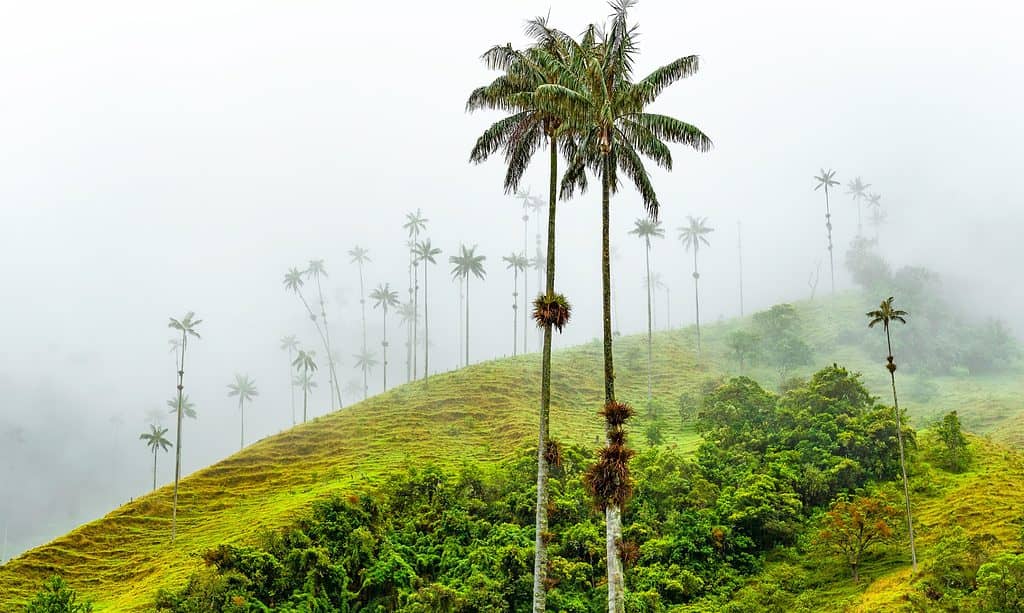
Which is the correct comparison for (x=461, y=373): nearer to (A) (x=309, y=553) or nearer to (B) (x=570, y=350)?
(B) (x=570, y=350)

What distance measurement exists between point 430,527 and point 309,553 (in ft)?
24.3

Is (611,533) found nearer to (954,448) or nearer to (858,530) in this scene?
(858,530)

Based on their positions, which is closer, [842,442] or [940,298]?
[842,442]

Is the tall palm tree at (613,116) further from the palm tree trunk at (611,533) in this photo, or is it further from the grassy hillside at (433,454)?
the grassy hillside at (433,454)

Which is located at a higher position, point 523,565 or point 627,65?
point 627,65

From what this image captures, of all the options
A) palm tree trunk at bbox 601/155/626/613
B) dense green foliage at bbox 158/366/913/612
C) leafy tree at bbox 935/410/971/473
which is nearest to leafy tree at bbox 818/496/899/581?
dense green foliage at bbox 158/366/913/612

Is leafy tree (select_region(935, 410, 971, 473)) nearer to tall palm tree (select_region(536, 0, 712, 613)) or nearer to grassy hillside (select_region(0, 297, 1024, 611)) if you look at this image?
grassy hillside (select_region(0, 297, 1024, 611))

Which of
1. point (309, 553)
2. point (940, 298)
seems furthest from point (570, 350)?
point (309, 553)

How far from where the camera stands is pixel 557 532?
40625mm

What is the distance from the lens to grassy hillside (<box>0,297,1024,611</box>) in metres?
41.1

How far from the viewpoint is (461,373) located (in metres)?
98.8

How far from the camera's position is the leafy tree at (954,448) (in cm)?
4444

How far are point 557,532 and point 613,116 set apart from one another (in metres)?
24.1

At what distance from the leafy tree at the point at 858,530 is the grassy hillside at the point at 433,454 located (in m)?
1.36
